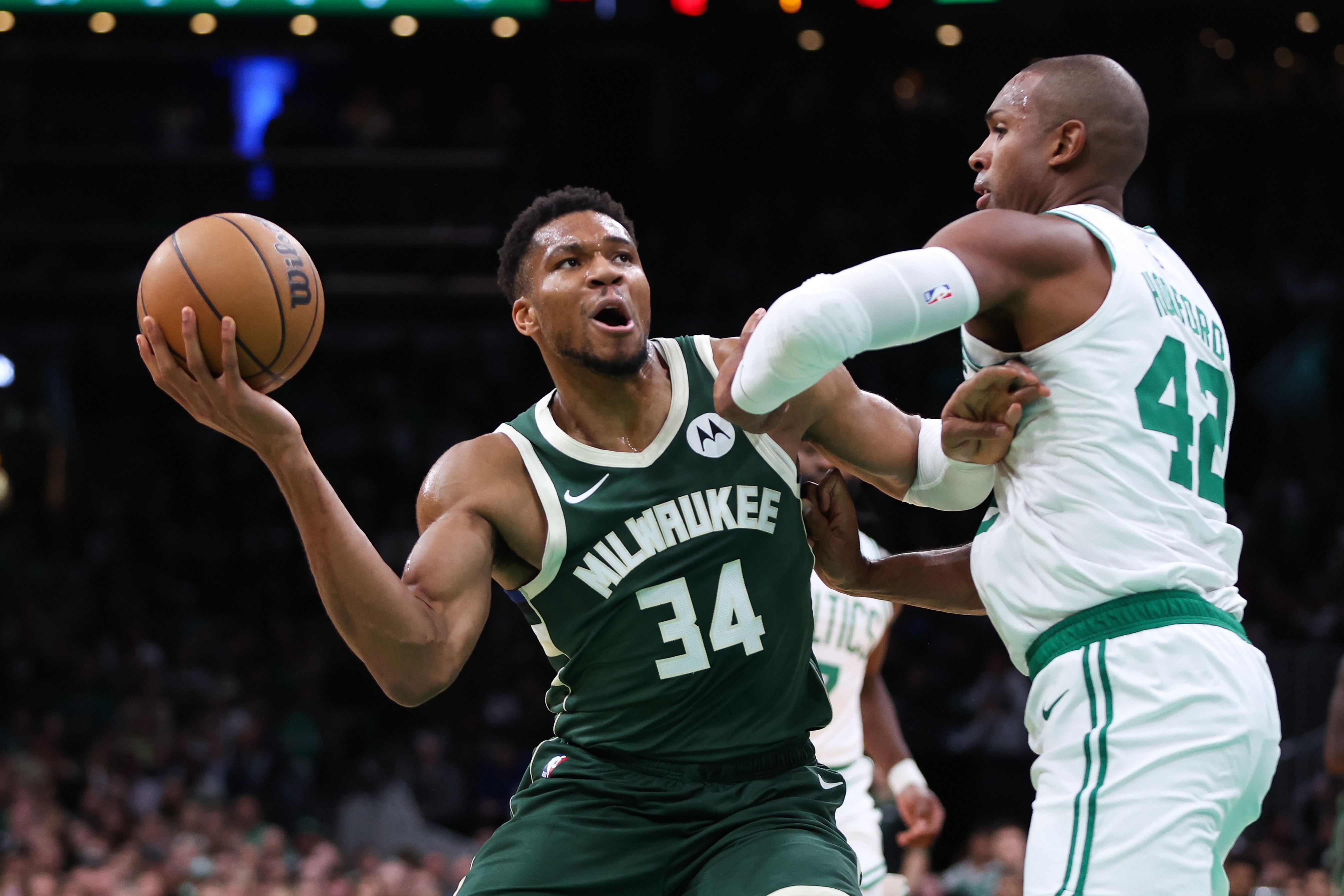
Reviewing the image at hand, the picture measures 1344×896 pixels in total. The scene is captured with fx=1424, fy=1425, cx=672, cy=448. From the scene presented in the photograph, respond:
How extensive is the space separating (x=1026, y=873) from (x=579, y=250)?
2.00 metres

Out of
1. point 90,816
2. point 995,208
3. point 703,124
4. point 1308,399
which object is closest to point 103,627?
point 90,816

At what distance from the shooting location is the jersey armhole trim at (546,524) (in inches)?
142

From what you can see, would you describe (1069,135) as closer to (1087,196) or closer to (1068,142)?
(1068,142)

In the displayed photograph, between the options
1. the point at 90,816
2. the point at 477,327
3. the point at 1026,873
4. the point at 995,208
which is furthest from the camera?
the point at 477,327

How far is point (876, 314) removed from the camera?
9.75 ft

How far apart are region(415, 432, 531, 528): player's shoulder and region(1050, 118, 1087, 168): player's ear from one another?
1535mm

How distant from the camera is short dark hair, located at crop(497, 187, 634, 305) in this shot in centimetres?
405

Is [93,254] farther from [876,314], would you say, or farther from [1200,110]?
[876,314]

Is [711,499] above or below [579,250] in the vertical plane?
below

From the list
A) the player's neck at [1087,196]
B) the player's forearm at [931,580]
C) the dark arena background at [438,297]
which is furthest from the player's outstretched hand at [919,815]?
the dark arena background at [438,297]

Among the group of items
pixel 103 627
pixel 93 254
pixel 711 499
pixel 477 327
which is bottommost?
pixel 103 627

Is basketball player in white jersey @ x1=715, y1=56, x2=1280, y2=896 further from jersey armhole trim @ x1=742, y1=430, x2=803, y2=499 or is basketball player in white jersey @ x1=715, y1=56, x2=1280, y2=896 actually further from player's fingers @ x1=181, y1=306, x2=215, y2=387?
player's fingers @ x1=181, y1=306, x2=215, y2=387

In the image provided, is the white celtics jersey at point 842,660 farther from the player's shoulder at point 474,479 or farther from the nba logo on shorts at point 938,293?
the nba logo on shorts at point 938,293

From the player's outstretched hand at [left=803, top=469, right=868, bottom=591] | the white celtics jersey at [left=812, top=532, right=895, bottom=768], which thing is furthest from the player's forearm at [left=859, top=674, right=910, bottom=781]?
the player's outstretched hand at [left=803, top=469, right=868, bottom=591]
